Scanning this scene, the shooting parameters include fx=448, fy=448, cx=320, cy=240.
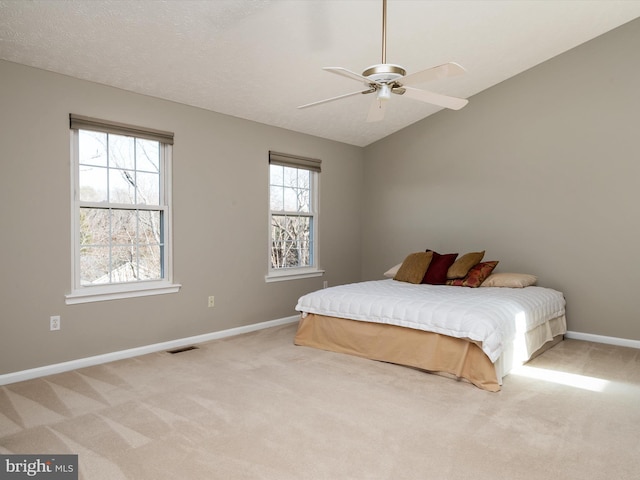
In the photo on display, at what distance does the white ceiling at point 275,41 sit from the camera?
2.97 m

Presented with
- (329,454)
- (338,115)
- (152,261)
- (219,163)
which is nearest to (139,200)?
(152,261)

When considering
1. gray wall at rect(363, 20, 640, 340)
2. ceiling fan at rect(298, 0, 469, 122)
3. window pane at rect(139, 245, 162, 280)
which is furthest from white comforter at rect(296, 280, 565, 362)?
ceiling fan at rect(298, 0, 469, 122)

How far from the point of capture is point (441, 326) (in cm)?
338

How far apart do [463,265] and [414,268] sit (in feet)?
1.69

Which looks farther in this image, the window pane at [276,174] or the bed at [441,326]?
the window pane at [276,174]

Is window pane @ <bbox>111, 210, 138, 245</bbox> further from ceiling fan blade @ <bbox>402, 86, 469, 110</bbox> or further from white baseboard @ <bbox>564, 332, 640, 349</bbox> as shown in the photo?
white baseboard @ <bbox>564, 332, 640, 349</bbox>

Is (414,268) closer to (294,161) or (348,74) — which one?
(294,161)

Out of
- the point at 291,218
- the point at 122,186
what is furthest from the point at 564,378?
the point at 122,186

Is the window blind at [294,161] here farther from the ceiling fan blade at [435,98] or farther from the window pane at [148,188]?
the ceiling fan blade at [435,98]

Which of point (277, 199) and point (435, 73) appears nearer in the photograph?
point (435, 73)

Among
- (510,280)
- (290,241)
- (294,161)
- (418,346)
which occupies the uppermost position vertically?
(294,161)

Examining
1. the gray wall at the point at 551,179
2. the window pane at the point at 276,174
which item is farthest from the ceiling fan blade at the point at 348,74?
the gray wall at the point at 551,179

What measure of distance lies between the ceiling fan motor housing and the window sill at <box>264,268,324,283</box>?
2943 mm

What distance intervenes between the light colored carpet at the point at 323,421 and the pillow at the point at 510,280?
0.87m
